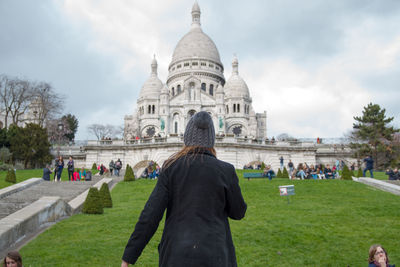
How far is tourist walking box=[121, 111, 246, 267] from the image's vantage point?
9.40 feet

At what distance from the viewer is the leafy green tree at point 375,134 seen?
37156 mm

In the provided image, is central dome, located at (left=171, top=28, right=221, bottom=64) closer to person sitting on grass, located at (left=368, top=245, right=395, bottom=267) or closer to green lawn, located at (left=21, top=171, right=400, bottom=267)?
green lawn, located at (left=21, top=171, right=400, bottom=267)

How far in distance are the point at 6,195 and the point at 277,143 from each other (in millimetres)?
27651

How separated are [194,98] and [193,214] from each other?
64134 mm

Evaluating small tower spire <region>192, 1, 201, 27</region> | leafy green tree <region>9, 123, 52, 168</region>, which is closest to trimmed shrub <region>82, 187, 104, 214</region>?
leafy green tree <region>9, 123, 52, 168</region>

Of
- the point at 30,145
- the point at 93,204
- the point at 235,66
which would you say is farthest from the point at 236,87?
the point at 93,204

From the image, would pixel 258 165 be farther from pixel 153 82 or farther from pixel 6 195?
pixel 153 82

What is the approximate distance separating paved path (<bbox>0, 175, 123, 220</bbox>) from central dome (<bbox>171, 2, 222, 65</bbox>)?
62985 millimetres

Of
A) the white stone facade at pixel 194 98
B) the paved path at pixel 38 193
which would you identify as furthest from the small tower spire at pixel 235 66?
the paved path at pixel 38 193

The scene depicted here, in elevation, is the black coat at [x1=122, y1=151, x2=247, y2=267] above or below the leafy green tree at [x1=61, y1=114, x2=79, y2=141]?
below

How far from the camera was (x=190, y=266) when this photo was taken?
2799mm

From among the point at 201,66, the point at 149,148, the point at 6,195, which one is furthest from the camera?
the point at 201,66

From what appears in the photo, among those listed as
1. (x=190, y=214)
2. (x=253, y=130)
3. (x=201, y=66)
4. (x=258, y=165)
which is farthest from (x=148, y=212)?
(x=201, y=66)

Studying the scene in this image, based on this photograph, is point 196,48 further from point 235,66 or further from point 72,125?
point 72,125
